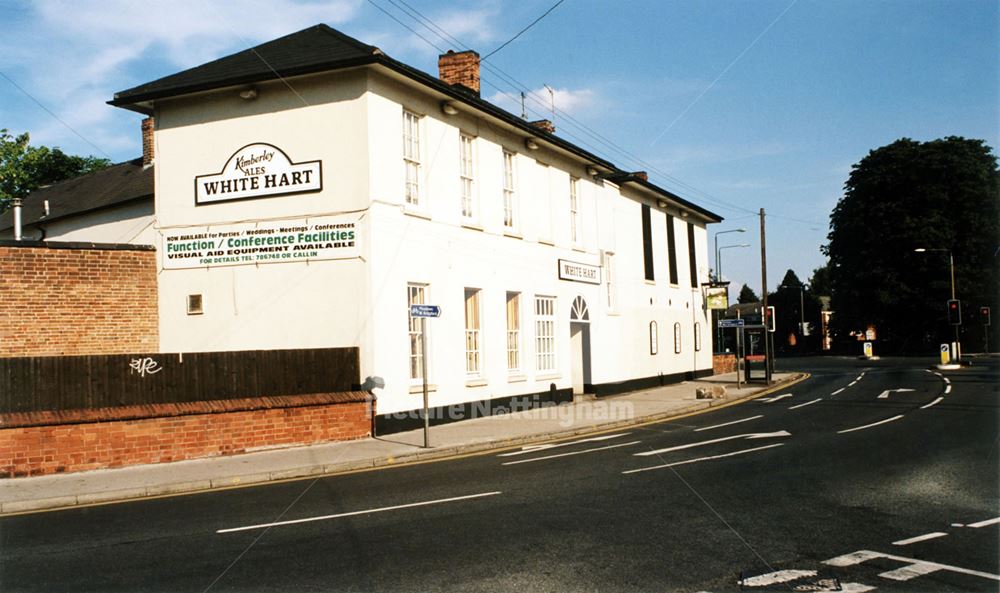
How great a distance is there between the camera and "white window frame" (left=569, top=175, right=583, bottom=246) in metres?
26.6

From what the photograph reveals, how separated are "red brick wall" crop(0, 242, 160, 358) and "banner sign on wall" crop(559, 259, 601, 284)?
1195 centimetres

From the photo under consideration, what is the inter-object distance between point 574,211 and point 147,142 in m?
15.1

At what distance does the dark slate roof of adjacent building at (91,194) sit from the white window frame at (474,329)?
9148 mm

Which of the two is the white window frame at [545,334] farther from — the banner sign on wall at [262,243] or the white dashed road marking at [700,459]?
the white dashed road marking at [700,459]

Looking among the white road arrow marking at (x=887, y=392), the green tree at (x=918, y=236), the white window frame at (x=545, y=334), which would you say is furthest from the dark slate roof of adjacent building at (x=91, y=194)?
the green tree at (x=918, y=236)

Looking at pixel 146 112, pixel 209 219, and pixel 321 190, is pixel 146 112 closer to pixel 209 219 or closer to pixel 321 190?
pixel 209 219

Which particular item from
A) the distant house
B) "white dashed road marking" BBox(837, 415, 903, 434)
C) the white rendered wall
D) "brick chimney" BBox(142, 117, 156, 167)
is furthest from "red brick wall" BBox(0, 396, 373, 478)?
"brick chimney" BBox(142, 117, 156, 167)

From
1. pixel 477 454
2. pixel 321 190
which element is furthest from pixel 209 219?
pixel 477 454

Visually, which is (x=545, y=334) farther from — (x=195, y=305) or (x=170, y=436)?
(x=170, y=436)

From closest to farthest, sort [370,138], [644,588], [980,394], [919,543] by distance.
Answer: [644,588] → [919,543] → [370,138] → [980,394]

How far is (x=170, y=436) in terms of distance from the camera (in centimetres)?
1411

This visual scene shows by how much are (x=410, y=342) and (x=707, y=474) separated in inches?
346

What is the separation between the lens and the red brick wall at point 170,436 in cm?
1295

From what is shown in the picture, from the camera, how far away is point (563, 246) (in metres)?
25.7
